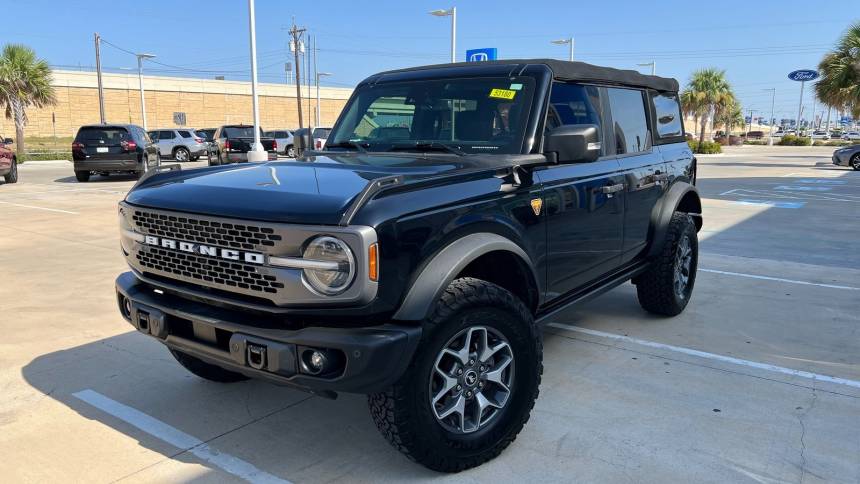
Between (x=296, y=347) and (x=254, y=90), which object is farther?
(x=254, y=90)

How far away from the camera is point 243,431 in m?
3.44

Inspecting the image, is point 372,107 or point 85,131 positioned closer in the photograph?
point 372,107

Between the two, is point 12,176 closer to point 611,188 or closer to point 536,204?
point 611,188

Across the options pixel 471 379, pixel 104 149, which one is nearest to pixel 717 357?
pixel 471 379

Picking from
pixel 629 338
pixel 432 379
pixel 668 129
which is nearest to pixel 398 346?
pixel 432 379

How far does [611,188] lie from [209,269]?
255cm

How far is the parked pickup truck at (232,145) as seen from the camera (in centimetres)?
2384

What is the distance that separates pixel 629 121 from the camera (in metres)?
4.77

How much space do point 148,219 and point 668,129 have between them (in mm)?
4177

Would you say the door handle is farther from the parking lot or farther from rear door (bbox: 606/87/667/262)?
the parking lot

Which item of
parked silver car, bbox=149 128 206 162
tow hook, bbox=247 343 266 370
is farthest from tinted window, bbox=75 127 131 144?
tow hook, bbox=247 343 266 370

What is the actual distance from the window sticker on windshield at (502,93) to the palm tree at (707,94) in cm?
4961

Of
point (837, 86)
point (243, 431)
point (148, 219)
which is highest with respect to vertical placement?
point (837, 86)

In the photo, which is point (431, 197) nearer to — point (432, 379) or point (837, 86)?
point (432, 379)
